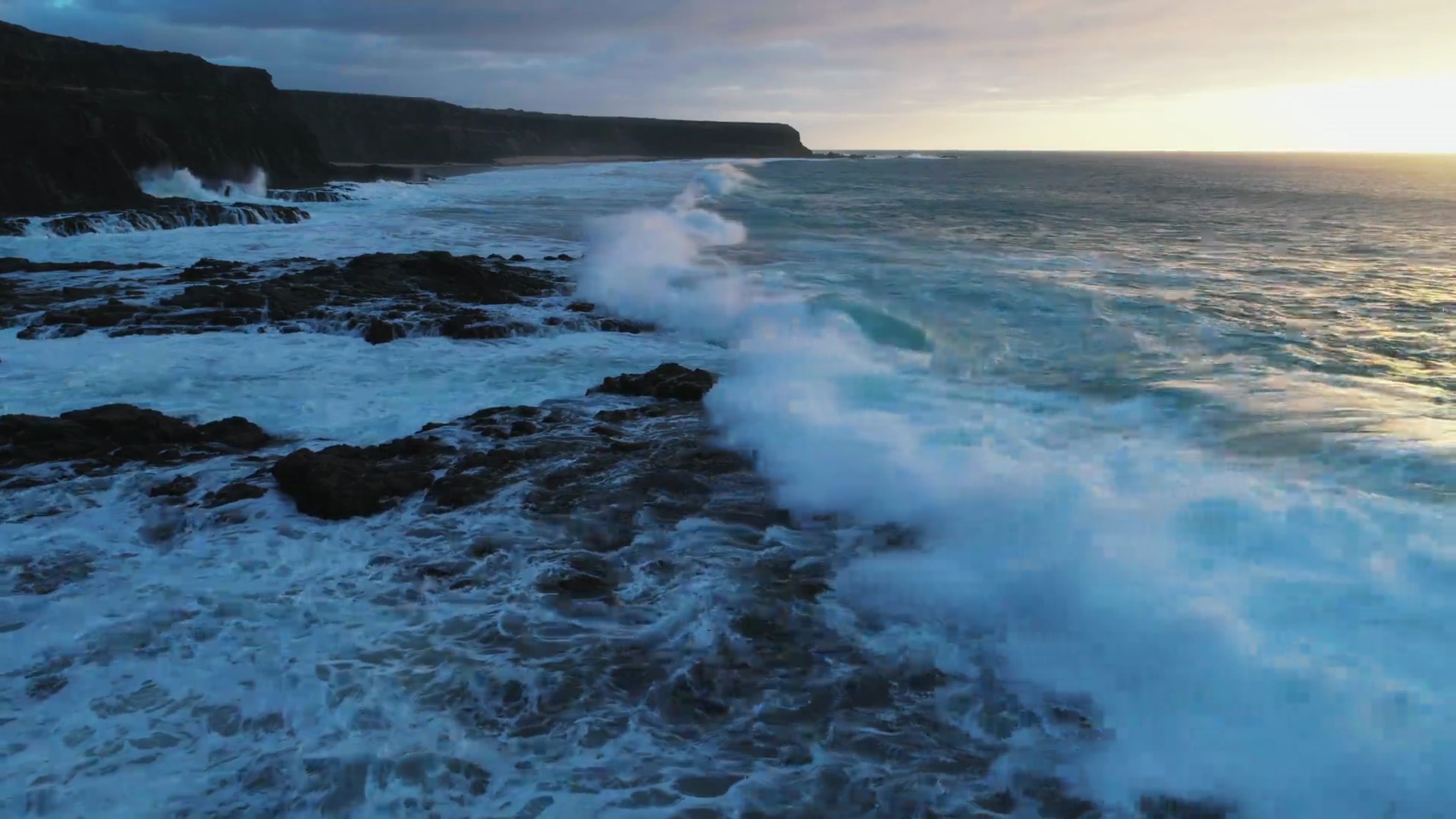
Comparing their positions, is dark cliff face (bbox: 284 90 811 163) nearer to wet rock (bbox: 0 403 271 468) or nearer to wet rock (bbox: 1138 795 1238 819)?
wet rock (bbox: 0 403 271 468)

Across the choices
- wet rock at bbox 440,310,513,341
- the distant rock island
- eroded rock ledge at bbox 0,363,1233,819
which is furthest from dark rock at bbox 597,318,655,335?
the distant rock island

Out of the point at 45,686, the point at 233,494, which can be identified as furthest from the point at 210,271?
the point at 45,686

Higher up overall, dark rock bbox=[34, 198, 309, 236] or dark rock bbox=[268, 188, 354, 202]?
dark rock bbox=[268, 188, 354, 202]

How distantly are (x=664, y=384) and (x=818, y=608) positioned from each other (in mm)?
5389

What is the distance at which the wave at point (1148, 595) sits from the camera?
419 centimetres

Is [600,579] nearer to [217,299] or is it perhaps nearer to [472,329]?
[472,329]

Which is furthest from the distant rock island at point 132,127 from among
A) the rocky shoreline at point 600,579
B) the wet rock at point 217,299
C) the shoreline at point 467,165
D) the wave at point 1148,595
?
the wave at point 1148,595

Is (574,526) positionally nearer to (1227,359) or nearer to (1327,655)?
(1327,655)

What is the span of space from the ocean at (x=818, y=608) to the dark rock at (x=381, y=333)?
0.90 feet

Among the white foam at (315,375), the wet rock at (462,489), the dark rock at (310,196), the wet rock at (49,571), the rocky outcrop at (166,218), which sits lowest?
the wet rock at (49,571)

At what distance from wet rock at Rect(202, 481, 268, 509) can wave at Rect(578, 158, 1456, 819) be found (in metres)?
4.22

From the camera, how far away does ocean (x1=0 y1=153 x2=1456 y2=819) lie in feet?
13.4

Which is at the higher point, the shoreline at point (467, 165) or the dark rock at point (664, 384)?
the shoreline at point (467, 165)

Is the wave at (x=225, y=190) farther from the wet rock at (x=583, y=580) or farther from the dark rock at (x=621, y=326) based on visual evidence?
the wet rock at (x=583, y=580)
